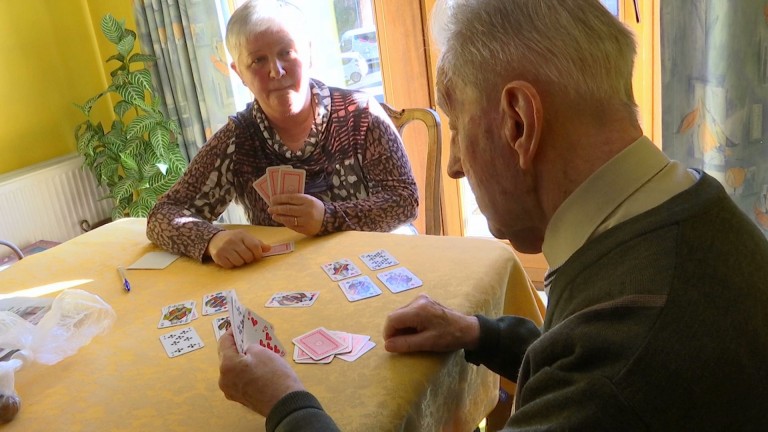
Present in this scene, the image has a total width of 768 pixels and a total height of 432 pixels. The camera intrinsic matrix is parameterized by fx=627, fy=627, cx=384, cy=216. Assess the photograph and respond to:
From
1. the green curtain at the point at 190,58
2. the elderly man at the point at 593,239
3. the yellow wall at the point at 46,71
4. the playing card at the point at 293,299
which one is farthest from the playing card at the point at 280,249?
the yellow wall at the point at 46,71

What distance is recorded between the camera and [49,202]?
391cm

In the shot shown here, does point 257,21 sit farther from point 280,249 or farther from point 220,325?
point 220,325

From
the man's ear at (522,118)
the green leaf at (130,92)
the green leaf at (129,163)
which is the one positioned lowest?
the green leaf at (129,163)

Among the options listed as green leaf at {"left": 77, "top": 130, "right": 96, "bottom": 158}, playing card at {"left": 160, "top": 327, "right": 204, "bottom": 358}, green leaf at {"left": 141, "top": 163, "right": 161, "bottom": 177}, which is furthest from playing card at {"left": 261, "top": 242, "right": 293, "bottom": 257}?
green leaf at {"left": 77, "top": 130, "right": 96, "bottom": 158}

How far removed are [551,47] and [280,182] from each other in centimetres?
119

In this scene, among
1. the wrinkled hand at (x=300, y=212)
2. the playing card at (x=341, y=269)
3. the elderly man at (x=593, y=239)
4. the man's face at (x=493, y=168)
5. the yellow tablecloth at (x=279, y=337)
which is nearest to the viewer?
the elderly man at (x=593, y=239)

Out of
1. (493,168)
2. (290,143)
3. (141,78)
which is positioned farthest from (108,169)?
(493,168)

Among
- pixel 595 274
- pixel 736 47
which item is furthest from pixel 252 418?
pixel 736 47

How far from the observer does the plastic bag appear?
4.34ft

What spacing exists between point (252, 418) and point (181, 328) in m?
0.42

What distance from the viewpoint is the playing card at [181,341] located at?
1.31 metres

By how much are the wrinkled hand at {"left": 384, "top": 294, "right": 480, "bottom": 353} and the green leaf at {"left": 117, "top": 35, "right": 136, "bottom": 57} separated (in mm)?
3102

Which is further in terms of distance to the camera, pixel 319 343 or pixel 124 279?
pixel 124 279

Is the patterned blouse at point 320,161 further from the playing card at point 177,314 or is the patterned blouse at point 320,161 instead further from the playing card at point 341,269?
the playing card at point 177,314
